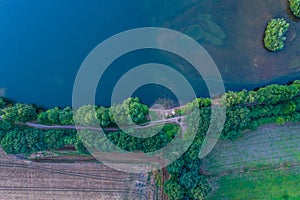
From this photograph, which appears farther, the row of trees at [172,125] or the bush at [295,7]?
the bush at [295,7]

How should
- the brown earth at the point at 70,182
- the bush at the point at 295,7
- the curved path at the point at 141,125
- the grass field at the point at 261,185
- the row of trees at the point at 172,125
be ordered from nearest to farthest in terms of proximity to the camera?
1. the row of trees at the point at 172,125
2. the curved path at the point at 141,125
3. the grass field at the point at 261,185
4. the brown earth at the point at 70,182
5. the bush at the point at 295,7

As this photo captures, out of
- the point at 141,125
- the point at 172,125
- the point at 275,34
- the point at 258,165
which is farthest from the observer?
the point at 275,34

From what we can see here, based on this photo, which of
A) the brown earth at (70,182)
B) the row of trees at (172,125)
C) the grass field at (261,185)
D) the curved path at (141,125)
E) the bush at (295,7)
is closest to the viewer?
the row of trees at (172,125)

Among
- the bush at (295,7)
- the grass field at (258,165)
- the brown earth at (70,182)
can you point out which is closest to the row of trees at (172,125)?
the grass field at (258,165)

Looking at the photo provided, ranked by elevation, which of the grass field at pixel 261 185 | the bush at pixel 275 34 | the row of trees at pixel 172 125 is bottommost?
the grass field at pixel 261 185

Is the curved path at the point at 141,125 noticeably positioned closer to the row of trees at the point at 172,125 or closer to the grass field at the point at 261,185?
the row of trees at the point at 172,125

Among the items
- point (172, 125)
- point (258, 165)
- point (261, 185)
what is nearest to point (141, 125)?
point (172, 125)

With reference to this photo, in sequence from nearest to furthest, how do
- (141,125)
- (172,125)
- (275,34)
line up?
(141,125) → (172,125) → (275,34)

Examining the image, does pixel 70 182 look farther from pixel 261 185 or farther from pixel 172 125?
pixel 261 185
